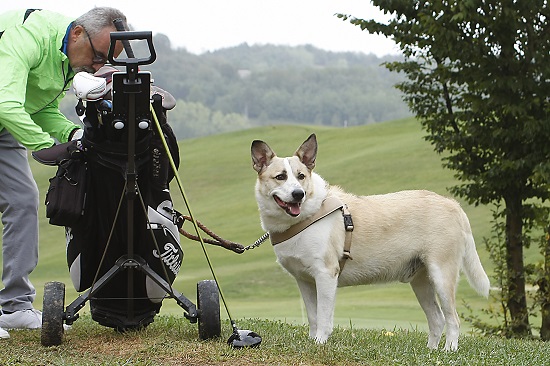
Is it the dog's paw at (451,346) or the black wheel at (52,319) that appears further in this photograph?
the dog's paw at (451,346)

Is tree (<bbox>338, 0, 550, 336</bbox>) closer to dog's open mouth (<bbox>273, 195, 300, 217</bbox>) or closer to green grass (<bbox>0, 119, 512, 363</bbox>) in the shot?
green grass (<bbox>0, 119, 512, 363</bbox>)

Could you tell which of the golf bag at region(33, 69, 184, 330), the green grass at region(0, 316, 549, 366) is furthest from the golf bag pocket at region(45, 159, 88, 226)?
the green grass at region(0, 316, 549, 366)

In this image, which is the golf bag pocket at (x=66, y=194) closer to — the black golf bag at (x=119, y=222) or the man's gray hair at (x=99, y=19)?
the black golf bag at (x=119, y=222)

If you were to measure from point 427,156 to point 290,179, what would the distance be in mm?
32603

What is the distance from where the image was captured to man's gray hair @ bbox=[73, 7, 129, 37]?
6.39 metres

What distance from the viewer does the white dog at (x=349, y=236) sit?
6.71 m

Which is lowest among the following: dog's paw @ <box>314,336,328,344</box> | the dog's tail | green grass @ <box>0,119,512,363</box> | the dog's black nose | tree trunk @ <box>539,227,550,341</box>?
green grass @ <box>0,119,512,363</box>

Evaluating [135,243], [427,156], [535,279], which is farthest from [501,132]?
[427,156]

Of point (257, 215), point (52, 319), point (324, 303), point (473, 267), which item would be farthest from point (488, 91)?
point (257, 215)

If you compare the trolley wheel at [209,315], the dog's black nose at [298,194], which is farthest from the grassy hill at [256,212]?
the trolley wheel at [209,315]

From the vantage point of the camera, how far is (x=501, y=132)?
35.2 ft

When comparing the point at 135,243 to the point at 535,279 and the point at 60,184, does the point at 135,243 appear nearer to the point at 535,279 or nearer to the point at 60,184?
the point at 60,184

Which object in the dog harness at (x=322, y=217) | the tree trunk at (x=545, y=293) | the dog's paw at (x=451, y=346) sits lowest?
the tree trunk at (x=545, y=293)

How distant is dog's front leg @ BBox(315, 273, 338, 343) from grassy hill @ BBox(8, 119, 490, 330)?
2.62 metres
